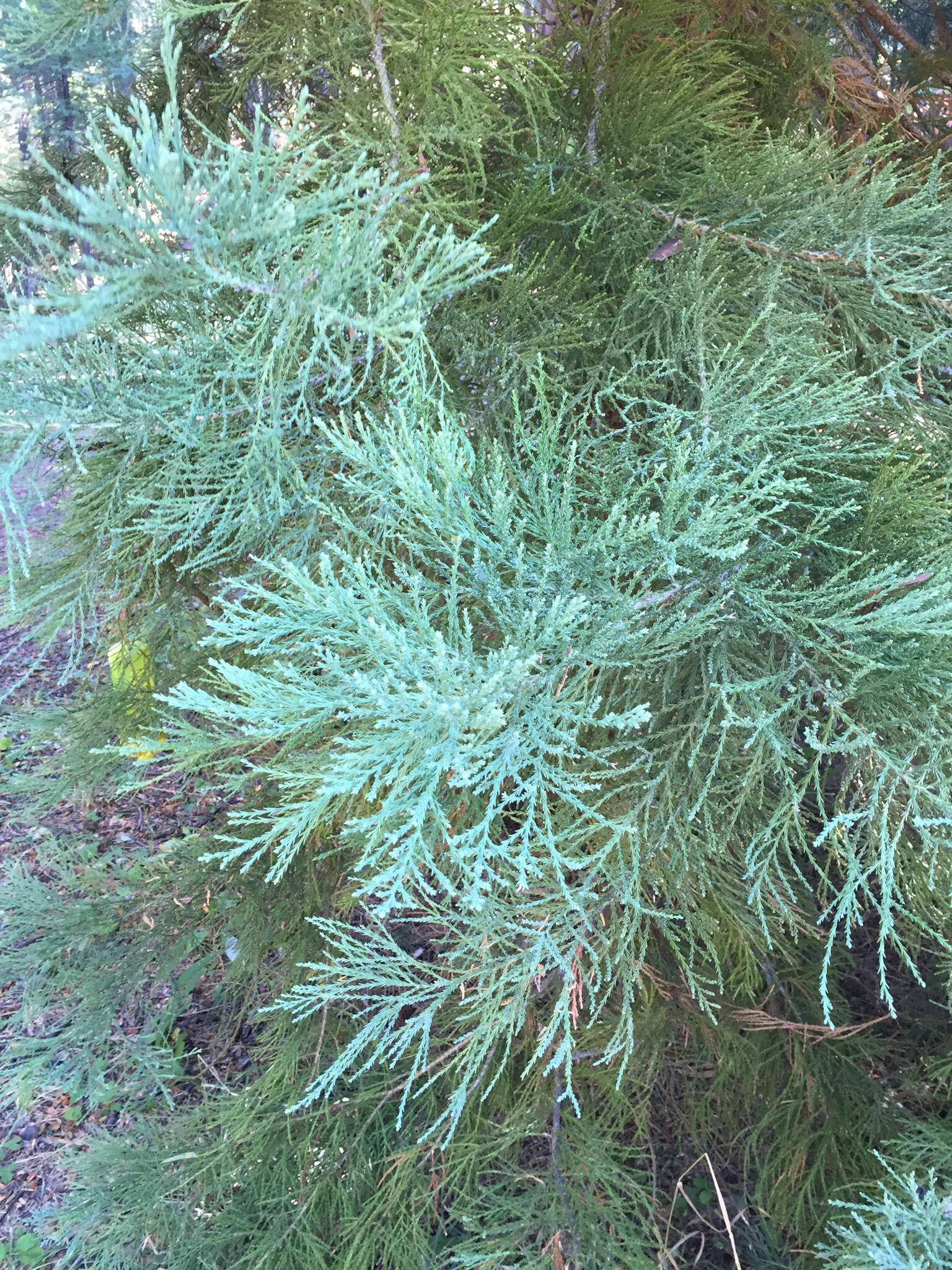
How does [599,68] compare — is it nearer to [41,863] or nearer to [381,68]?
[381,68]

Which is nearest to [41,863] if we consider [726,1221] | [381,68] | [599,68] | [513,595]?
[726,1221]

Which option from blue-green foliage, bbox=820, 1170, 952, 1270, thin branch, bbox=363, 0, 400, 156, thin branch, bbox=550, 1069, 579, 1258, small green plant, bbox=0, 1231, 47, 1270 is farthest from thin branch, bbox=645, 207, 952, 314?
small green plant, bbox=0, 1231, 47, 1270

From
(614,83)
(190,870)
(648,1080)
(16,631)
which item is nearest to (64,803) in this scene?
(16,631)

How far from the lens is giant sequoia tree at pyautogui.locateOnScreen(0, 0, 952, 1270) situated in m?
1.29

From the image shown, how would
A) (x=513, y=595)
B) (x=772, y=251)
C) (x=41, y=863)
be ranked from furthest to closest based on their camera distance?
(x=41, y=863), (x=772, y=251), (x=513, y=595)

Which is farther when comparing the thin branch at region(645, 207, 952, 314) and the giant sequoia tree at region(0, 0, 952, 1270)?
the thin branch at region(645, 207, 952, 314)

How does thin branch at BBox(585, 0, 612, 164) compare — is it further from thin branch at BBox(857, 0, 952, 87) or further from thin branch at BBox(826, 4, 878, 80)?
thin branch at BBox(857, 0, 952, 87)

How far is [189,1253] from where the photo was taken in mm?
2549

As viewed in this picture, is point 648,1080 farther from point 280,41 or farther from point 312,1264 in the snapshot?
point 280,41

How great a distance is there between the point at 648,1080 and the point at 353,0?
335cm

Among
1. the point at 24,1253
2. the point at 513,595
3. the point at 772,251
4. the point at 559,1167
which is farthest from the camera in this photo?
the point at 24,1253

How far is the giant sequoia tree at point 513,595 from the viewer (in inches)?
50.9

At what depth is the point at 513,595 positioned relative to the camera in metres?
1.40

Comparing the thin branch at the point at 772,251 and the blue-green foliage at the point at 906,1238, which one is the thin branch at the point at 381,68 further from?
the blue-green foliage at the point at 906,1238
